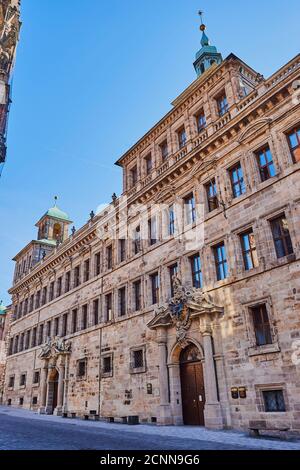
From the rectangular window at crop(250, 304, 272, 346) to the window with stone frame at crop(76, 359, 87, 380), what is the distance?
14047 millimetres

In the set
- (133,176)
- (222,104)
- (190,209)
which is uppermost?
(133,176)

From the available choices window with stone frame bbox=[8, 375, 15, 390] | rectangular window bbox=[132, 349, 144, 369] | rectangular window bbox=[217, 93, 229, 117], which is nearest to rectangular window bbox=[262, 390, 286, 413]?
rectangular window bbox=[132, 349, 144, 369]

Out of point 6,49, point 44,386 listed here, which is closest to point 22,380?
point 44,386

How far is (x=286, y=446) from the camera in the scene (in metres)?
9.42

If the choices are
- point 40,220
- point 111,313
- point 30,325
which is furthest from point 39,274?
point 111,313

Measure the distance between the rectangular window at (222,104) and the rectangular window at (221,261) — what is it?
291 inches

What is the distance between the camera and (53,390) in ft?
91.5

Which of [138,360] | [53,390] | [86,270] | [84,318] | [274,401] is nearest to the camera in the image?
[274,401]

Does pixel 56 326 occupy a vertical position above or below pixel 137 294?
above

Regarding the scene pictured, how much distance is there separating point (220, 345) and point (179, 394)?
3.60 m

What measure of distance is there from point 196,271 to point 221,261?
1.65 metres

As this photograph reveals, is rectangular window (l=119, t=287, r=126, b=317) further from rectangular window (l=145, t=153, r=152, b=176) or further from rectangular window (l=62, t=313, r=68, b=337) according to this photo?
rectangular window (l=62, t=313, r=68, b=337)

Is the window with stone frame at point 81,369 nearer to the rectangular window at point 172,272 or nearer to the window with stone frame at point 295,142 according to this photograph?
the rectangular window at point 172,272

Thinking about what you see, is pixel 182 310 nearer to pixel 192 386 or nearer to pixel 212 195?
pixel 192 386
